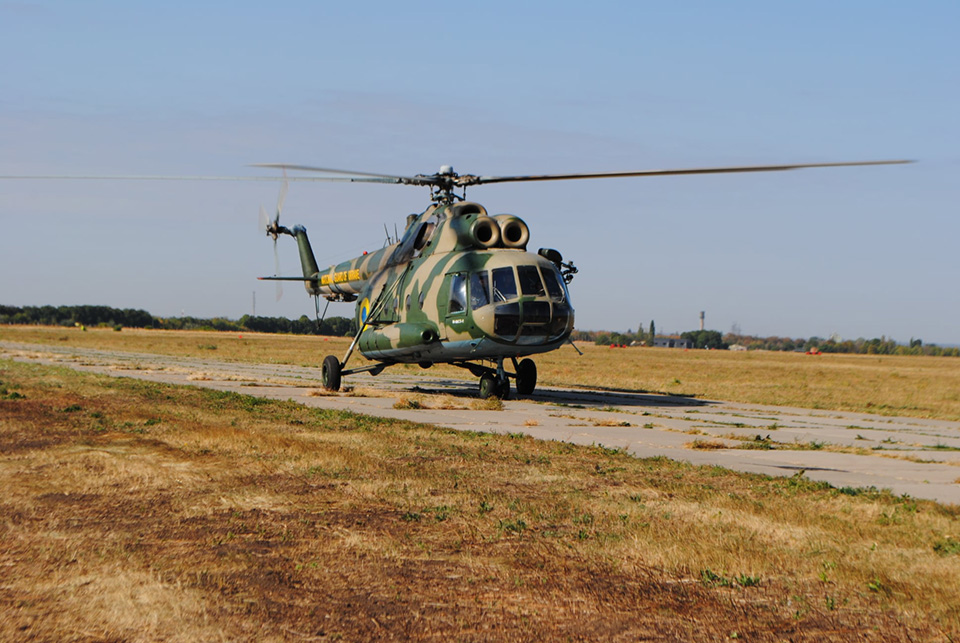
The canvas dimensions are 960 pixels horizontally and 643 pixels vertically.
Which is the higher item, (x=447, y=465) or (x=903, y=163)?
(x=903, y=163)

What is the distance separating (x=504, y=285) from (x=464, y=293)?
1.09m

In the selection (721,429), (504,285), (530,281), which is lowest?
(721,429)

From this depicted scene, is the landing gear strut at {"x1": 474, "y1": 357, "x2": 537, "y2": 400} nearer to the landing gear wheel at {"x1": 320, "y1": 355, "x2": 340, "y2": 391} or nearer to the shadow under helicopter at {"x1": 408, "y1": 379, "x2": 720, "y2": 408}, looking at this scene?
Result: the shadow under helicopter at {"x1": 408, "y1": 379, "x2": 720, "y2": 408}

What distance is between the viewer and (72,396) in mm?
19594

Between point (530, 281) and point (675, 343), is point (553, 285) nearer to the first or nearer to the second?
point (530, 281)

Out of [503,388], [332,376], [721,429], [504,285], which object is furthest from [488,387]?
[721,429]

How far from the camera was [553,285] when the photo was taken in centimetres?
2089

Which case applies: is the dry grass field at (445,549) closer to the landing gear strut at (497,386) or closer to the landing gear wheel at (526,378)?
the landing gear strut at (497,386)

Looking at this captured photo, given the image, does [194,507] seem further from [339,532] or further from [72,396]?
[72,396]

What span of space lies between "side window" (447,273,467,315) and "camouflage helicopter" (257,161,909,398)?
2 cm

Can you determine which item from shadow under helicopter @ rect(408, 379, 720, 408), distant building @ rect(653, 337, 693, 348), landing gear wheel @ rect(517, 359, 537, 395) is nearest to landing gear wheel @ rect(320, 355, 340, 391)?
shadow under helicopter @ rect(408, 379, 720, 408)

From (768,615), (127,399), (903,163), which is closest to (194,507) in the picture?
(768,615)

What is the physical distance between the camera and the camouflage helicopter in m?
20.5

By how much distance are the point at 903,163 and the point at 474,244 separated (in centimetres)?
1095
